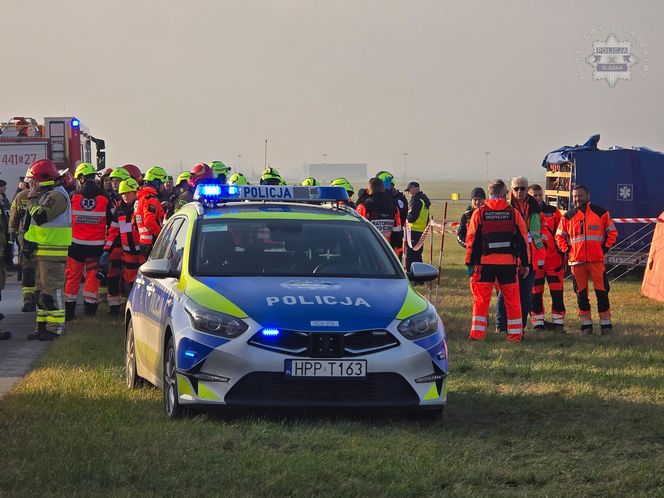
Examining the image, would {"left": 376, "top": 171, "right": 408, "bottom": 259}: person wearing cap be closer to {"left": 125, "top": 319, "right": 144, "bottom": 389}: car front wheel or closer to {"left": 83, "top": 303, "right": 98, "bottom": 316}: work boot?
{"left": 83, "top": 303, "right": 98, "bottom": 316}: work boot

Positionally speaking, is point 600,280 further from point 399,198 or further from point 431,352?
point 431,352

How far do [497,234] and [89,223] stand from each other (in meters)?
5.52

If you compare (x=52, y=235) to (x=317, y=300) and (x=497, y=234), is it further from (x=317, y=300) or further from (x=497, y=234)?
(x=317, y=300)

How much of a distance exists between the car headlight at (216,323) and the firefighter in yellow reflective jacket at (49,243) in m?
6.31

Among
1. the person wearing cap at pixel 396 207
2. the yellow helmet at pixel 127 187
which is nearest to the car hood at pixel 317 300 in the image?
the yellow helmet at pixel 127 187

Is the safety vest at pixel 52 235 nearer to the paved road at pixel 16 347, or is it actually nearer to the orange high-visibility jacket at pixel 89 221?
the paved road at pixel 16 347

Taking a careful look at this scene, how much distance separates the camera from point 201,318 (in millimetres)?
8477

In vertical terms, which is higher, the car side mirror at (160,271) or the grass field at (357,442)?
the car side mirror at (160,271)

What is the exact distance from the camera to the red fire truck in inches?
1032

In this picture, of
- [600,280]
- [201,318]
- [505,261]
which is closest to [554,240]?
[600,280]

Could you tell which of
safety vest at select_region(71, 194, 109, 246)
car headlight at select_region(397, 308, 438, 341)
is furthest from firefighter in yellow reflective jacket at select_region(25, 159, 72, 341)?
car headlight at select_region(397, 308, 438, 341)

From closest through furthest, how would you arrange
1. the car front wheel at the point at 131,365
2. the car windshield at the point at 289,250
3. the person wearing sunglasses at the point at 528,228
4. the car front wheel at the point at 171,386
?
the car front wheel at the point at 171,386, the car windshield at the point at 289,250, the car front wheel at the point at 131,365, the person wearing sunglasses at the point at 528,228

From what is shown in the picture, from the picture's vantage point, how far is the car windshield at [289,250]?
930 centimetres

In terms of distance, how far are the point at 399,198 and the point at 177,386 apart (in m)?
12.3
